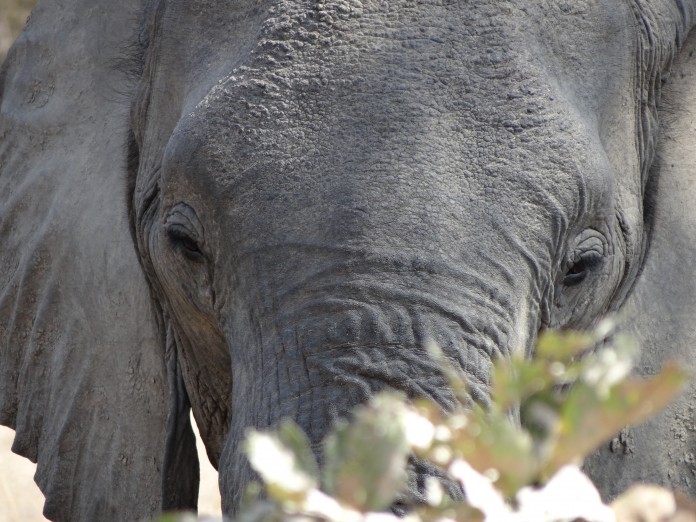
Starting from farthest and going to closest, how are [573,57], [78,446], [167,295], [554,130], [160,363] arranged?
[78,446], [160,363], [167,295], [573,57], [554,130]

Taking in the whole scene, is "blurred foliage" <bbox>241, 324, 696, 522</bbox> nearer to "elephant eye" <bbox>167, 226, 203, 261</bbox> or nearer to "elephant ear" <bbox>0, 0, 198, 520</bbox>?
"elephant eye" <bbox>167, 226, 203, 261</bbox>

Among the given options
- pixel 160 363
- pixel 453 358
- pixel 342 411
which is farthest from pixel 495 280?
pixel 160 363

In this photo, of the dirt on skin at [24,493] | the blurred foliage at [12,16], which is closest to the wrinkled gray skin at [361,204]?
the dirt on skin at [24,493]

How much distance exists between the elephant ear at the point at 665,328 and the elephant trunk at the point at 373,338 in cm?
37

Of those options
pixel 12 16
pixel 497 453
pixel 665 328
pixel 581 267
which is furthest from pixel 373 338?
pixel 12 16

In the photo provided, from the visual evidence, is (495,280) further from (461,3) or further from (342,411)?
(461,3)

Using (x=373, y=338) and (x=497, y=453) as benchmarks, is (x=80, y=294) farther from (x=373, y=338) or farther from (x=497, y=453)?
(x=497, y=453)

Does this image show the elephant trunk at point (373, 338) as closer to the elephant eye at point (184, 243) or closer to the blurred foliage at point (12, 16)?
the elephant eye at point (184, 243)

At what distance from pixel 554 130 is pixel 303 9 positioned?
34 centimetres

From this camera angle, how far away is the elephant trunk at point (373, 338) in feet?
4.81

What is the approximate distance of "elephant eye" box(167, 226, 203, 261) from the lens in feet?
5.94

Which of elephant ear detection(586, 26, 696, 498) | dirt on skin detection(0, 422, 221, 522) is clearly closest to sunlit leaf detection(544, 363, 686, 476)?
elephant ear detection(586, 26, 696, 498)

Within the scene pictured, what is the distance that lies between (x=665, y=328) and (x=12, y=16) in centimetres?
433

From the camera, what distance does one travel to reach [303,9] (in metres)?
1.67
